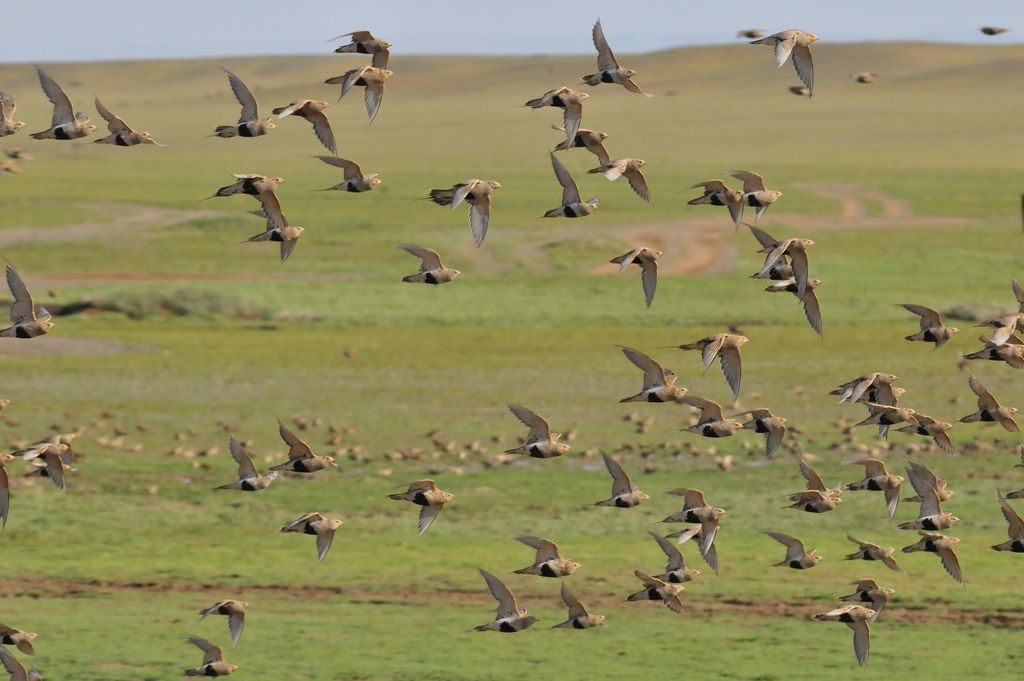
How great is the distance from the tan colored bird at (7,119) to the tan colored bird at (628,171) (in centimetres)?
614

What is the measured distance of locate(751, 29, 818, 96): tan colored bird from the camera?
23.7 metres

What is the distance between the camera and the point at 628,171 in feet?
83.3

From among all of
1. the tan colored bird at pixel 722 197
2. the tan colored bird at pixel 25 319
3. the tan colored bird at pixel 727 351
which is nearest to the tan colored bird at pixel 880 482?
the tan colored bird at pixel 727 351

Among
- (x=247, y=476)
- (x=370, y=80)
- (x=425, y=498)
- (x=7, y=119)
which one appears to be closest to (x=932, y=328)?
(x=425, y=498)

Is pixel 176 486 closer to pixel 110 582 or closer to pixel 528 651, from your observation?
pixel 110 582

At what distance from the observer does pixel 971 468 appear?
148 ft

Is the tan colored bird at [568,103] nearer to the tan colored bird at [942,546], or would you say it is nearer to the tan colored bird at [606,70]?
the tan colored bird at [606,70]

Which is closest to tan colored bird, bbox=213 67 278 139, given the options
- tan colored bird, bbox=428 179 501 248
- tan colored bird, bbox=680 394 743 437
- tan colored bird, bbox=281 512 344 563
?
tan colored bird, bbox=428 179 501 248

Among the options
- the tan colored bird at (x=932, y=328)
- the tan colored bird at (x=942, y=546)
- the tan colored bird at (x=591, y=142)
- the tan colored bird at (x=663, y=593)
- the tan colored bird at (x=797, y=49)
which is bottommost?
the tan colored bird at (x=663, y=593)

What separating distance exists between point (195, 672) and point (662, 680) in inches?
328

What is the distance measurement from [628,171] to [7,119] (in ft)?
22.8

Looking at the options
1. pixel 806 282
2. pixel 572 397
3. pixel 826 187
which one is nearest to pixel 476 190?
pixel 806 282

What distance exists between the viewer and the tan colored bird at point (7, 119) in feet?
76.6

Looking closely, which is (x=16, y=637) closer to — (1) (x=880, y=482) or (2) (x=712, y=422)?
(2) (x=712, y=422)
